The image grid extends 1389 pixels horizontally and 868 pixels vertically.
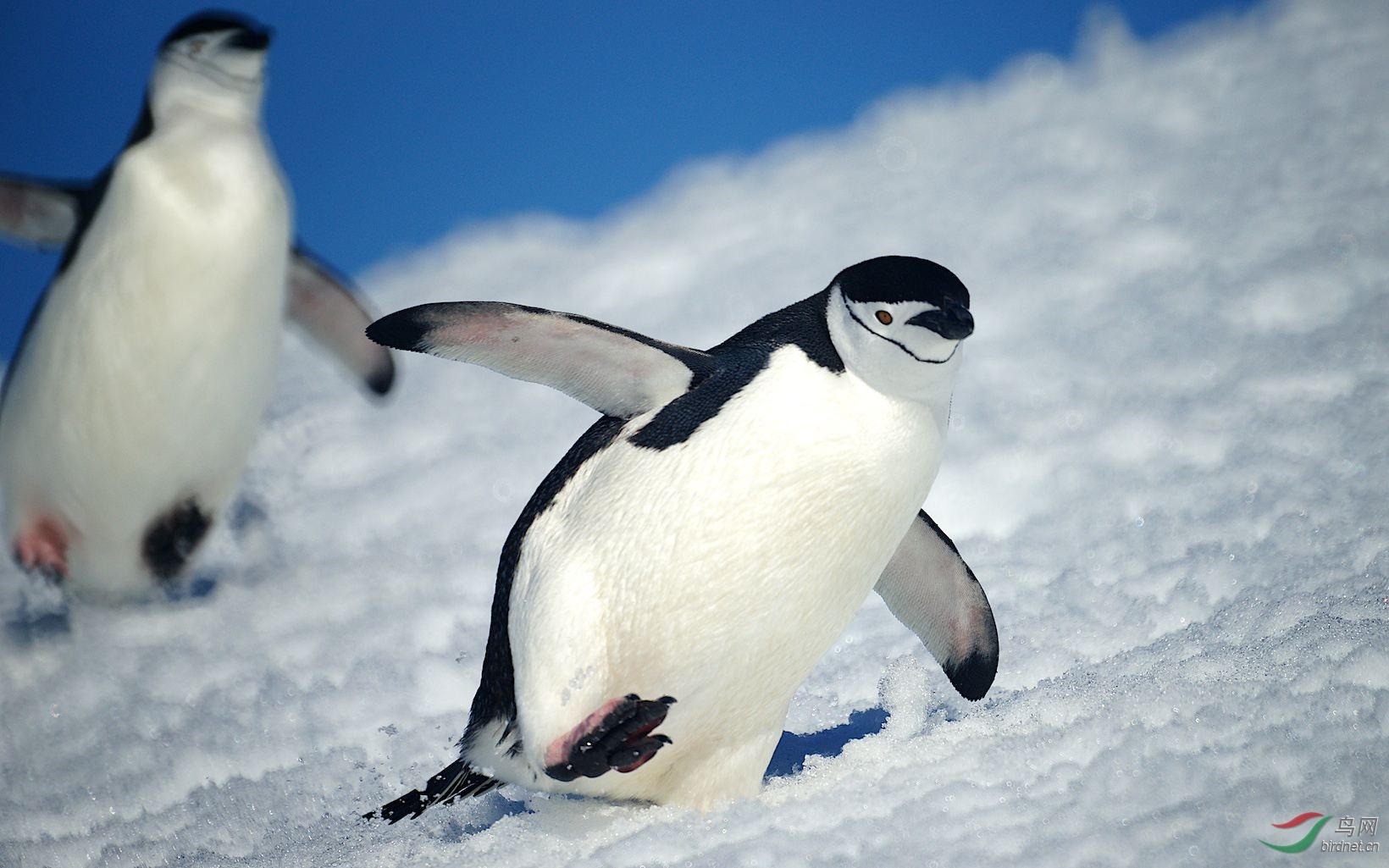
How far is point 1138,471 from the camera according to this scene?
10.5 ft

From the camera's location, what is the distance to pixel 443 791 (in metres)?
1.86

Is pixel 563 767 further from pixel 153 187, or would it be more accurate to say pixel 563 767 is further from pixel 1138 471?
pixel 1138 471

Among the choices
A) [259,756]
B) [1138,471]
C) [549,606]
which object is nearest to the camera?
[549,606]

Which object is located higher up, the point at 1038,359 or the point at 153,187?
the point at 1038,359

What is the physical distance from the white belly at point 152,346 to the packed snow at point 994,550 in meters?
0.43

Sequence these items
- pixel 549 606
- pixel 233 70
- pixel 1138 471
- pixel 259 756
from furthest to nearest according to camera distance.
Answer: pixel 1138 471, pixel 233 70, pixel 259 756, pixel 549 606

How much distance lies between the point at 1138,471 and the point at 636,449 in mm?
2032

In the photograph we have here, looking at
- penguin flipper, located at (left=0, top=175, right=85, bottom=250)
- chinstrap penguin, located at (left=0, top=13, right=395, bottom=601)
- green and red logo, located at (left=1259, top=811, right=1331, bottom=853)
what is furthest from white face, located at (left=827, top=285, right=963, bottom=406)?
penguin flipper, located at (left=0, top=175, right=85, bottom=250)

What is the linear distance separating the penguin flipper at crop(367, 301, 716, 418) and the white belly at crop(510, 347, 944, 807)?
0.12m

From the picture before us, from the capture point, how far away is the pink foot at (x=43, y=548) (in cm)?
277

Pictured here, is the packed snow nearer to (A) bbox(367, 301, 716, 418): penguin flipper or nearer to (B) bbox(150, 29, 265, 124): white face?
(A) bbox(367, 301, 716, 418): penguin flipper

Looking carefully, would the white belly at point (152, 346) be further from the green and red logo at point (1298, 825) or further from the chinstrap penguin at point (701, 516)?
the green and red logo at point (1298, 825)

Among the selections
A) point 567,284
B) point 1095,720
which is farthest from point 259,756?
point 567,284

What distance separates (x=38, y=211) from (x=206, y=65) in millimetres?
537
